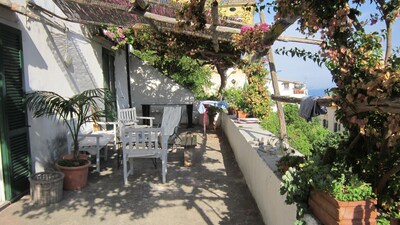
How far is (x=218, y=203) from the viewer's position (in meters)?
3.93

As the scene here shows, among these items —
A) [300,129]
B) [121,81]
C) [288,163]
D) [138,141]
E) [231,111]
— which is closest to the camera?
[288,163]

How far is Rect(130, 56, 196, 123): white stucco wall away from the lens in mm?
11406

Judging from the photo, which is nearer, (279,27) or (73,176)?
(279,27)

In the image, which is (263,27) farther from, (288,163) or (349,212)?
(349,212)

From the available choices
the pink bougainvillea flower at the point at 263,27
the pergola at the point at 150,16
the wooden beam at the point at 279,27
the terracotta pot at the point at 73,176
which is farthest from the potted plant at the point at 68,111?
the wooden beam at the point at 279,27

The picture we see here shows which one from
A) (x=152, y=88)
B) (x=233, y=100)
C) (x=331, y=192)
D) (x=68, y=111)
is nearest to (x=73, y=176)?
(x=68, y=111)

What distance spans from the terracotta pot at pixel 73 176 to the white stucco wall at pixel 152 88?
275 inches

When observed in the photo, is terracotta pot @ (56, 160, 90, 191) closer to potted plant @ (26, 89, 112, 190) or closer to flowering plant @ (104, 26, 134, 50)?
potted plant @ (26, 89, 112, 190)

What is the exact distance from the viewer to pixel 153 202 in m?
3.97

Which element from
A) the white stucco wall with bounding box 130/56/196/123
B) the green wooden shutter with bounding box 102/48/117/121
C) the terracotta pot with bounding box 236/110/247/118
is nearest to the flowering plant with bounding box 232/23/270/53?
the terracotta pot with bounding box 236/110/247/118

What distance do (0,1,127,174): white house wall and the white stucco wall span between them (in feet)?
15.7

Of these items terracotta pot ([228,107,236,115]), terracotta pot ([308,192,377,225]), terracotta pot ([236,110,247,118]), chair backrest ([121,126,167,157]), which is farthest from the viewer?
terracotta pot ([228,107,236,115])

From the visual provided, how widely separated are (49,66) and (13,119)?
126cm

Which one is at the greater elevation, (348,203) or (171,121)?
(171,121)
